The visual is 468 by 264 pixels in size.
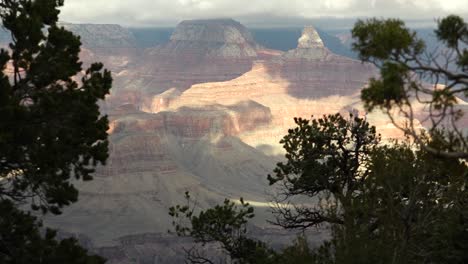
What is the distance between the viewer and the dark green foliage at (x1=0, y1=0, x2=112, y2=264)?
2125cm

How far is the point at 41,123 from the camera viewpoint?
70.6 feet

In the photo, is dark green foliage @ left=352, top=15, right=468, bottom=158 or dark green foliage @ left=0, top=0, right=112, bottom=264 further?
dark green foliage @ left=0, top=0, right=112, bottom=264

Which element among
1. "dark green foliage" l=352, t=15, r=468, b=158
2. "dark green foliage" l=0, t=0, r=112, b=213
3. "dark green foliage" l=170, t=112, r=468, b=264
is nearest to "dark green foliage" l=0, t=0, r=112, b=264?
"dark green foliage" l=0, t=0, r=112, b=213

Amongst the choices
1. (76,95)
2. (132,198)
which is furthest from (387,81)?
(132,198)

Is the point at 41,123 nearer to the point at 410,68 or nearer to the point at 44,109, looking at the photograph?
the point at 44,109

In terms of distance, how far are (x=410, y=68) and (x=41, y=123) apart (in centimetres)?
1223

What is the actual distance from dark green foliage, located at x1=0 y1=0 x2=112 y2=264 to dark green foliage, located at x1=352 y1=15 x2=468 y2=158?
10582 mm

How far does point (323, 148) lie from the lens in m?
28.0

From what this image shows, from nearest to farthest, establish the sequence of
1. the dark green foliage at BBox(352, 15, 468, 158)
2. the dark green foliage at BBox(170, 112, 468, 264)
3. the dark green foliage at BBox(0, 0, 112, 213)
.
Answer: the dark green foliage at BBox(352, 15, 468, 158) → the dark green foliage at BBox(170, 112, 468, 264) → the dark green foliage at BBox(0, 0, 112, 213)

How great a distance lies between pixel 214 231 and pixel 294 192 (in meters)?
4.31

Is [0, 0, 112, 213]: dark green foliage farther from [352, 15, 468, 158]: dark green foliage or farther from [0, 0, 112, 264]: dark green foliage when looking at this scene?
[352, 15, 468, 158]: dark green foliage

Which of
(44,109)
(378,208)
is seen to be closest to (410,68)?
(378,208)

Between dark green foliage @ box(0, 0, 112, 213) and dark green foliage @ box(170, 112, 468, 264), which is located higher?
dark green foliage @ box(0, 0, 112, 213)

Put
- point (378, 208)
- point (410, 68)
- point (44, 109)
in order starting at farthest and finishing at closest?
point (378, 208) → point (44, 109) → point (410, 68)
